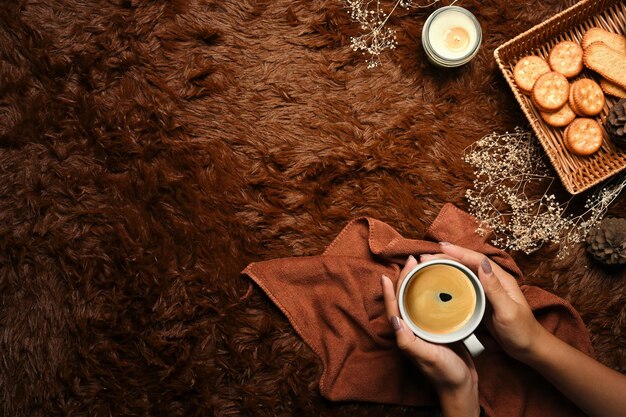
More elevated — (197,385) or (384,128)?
(384,128)

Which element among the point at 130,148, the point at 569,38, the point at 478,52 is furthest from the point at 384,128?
the point at 130,148

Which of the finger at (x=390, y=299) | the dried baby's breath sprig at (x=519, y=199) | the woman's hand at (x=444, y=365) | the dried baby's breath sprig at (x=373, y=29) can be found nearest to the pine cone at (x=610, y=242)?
the dried baby's breath sprig at (x=519, y=199)

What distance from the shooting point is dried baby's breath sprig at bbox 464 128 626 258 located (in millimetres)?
1130

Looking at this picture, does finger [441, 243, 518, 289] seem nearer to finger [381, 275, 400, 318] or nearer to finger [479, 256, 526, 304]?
finger [479, 256, 526, 304]

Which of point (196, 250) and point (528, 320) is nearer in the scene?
point (528, 320)

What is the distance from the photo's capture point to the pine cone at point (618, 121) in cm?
104

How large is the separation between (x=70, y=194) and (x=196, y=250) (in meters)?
0.31

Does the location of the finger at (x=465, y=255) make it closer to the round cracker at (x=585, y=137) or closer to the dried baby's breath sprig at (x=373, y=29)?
the round cracker at (x=585, y=137)

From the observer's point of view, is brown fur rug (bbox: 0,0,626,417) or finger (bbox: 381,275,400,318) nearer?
finger (bbox: 381,275,400,318)

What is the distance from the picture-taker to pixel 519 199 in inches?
44.9

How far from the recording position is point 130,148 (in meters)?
1.15

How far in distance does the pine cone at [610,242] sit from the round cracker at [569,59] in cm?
33

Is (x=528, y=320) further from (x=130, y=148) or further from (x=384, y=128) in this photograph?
(x=130, y=148)

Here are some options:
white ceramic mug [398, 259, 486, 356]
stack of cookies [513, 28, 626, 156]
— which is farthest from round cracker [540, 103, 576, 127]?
white ceramic mug [398, 259, 486, 356]
